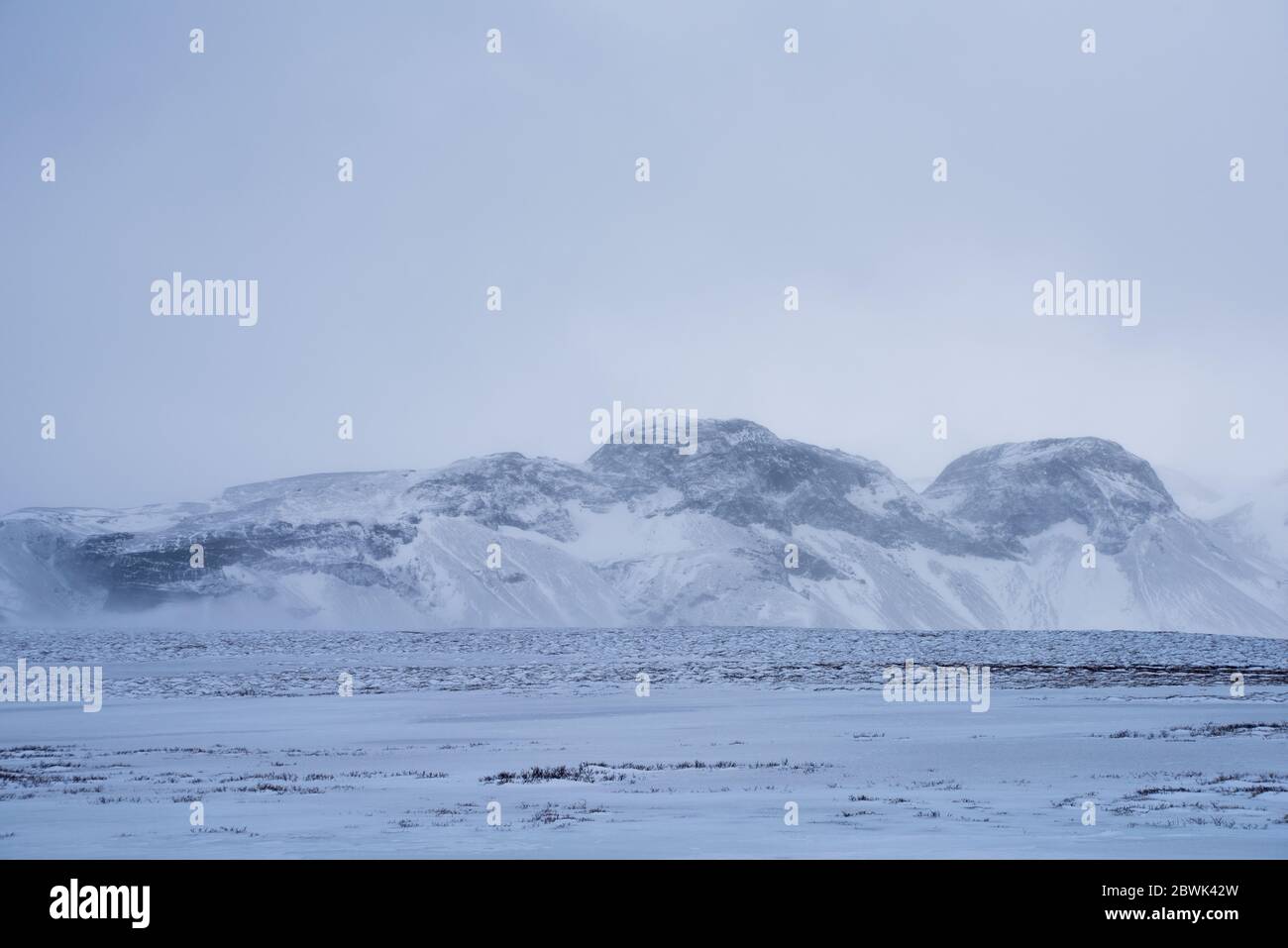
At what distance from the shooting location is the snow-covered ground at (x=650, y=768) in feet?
55.9

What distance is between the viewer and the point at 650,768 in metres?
25.2

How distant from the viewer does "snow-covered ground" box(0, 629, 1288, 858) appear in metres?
17.0

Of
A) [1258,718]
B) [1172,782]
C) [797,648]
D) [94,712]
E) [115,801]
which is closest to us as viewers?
[115,801]
